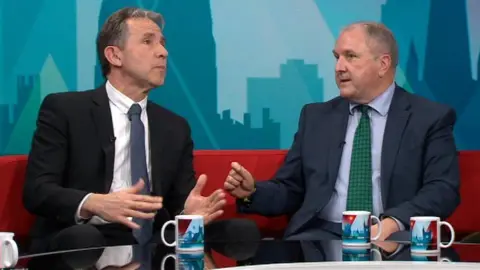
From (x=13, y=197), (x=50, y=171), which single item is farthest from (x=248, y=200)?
(x=13, y=197)

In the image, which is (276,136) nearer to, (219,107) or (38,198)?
(219,107)

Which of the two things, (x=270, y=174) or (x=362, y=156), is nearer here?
(x=362, y=156)

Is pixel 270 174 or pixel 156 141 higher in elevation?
pixel 156 141

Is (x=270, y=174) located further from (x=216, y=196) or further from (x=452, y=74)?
(x=452, y=74)

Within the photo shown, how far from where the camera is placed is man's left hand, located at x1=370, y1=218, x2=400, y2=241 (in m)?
3.00

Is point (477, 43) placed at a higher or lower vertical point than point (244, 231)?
higher

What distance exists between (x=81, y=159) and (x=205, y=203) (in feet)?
1.63

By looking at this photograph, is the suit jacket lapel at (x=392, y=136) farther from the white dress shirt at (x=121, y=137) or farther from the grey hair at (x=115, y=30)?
the grey hair at (x=115, y=30)

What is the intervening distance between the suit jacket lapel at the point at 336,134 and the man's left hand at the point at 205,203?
56 centimetres

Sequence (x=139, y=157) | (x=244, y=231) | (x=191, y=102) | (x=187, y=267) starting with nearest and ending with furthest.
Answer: (x=187, y=267) < (x=244, y=231) < (x=139, y=157) < (x=191, y=102)

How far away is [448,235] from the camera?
3.35 m

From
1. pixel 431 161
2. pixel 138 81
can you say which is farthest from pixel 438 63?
pixel 138 81

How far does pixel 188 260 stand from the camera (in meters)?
2.08

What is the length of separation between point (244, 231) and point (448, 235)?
88 cm
